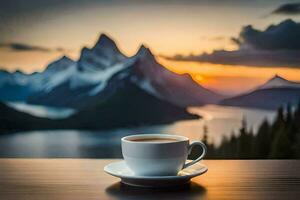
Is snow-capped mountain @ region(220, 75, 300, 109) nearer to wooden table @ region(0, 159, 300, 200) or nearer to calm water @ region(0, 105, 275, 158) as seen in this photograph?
calm water @ region(0, 105, 275, 158)

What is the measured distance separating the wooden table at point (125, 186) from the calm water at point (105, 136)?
1.59 ft

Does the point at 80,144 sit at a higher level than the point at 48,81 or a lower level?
lower

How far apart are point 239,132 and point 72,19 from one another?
0.56 meters

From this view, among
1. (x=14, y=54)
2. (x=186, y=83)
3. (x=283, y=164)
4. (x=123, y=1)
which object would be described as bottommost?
(x=283, y=164)

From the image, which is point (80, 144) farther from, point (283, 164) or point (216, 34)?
point (283, 164)

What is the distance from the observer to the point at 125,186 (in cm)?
76

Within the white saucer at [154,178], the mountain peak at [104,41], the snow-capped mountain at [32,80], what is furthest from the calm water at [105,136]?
the white saucer at [154,178]

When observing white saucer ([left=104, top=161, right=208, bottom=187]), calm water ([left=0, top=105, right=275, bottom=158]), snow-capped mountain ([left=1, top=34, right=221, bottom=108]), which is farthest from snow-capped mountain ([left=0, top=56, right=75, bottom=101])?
white saucer ([left=104, top=161, right=208, bottom=187])

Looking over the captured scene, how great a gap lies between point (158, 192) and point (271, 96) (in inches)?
32.1

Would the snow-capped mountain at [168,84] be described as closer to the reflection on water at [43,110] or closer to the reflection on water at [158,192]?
the reflection on water at [43,110]

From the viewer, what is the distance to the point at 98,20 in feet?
4.70

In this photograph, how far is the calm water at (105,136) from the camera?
146 centimetres

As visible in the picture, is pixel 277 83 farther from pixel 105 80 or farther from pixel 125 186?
pixel 125 186

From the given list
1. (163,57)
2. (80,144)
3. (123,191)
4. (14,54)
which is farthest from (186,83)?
(123,191)
